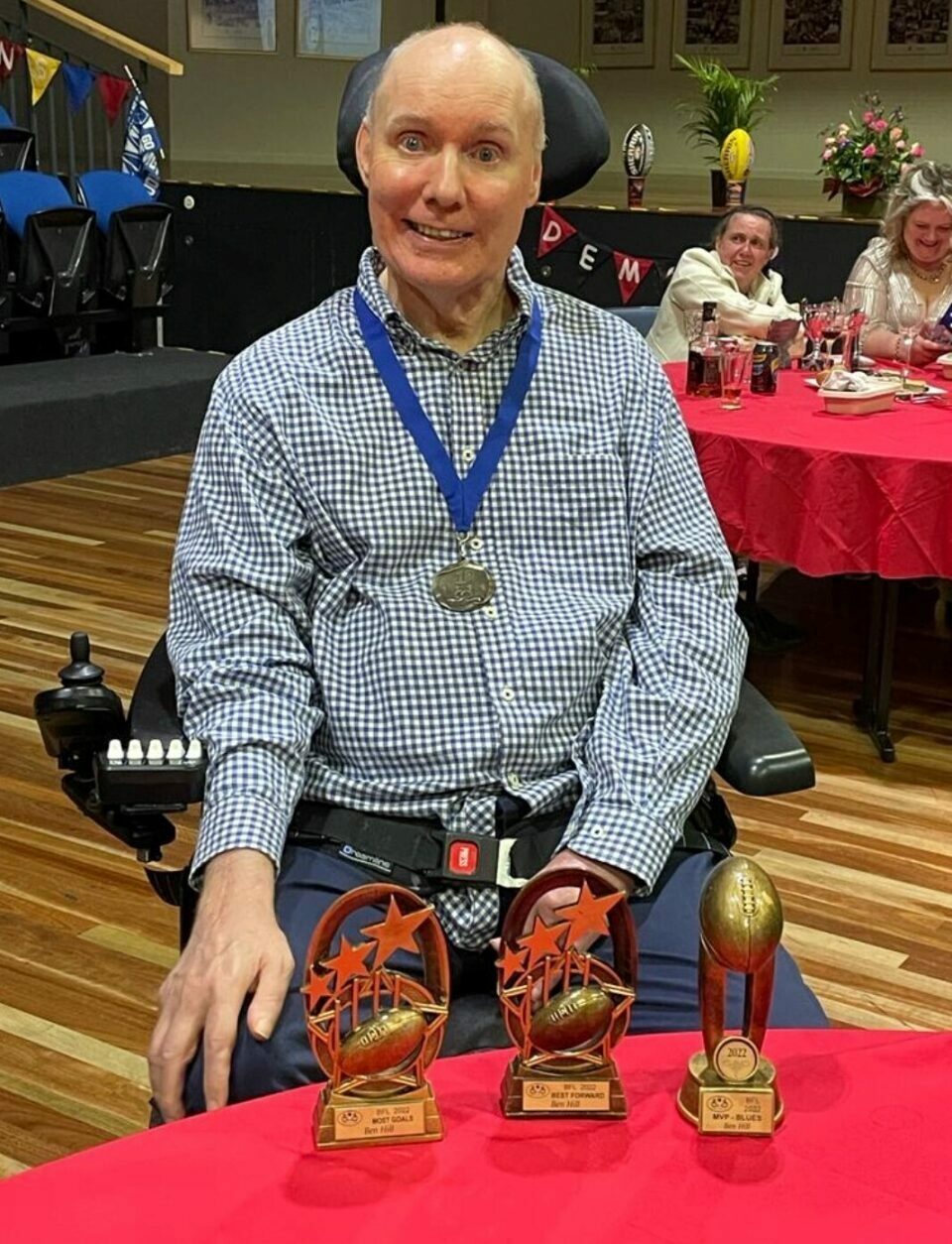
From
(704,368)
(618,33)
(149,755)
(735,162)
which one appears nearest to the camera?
(149,755)

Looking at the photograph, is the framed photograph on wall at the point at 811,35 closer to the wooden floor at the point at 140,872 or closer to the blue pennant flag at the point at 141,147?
the blue pennant flag at the point at 141,147

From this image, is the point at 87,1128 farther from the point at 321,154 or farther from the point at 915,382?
the point at 321,154

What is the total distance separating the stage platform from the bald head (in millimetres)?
4485

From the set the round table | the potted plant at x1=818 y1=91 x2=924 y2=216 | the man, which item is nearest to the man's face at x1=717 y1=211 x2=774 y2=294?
the round table

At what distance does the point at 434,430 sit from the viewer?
1.61 metres

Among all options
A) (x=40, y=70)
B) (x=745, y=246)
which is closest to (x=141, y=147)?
(x=40, y=70)

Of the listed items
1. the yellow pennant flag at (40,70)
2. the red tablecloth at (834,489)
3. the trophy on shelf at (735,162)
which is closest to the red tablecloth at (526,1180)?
the red tablecloth at (834,489)

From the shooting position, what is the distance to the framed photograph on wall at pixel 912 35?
10.4 meters

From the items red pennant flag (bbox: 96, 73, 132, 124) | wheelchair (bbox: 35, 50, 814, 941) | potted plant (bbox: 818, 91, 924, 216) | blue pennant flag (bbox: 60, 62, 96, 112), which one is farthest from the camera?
red pennant flag (bbox: 96, 73, 132, 124)

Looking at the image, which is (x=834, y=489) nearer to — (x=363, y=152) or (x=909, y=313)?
(x=909, y=313)

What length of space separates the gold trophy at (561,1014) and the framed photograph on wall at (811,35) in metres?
10.9

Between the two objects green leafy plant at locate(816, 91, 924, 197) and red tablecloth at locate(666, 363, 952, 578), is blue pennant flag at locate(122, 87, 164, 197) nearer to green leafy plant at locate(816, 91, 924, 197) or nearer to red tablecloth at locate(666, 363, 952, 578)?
green leafy plant at locate(816, 91, 924, 197)

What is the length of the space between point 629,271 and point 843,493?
12.2 ft

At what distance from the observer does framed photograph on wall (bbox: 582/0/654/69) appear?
38.1 feet
